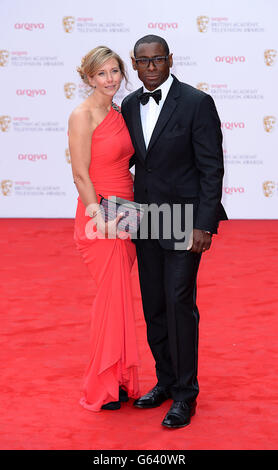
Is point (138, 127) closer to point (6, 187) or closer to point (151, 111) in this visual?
point (151, 111)

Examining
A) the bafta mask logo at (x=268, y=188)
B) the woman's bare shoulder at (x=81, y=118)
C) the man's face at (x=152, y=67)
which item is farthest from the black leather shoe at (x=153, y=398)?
the bafta mask logo at (x=268, y=188)

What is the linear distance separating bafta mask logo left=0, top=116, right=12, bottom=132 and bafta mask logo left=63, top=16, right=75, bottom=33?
119 cm

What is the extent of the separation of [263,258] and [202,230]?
3310 millimetres

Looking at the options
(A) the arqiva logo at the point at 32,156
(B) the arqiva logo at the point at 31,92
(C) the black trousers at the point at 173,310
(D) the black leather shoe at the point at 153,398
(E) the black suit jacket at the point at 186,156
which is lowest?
(D) the black leather shoe at the point at 153,398

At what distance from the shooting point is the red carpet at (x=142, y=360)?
270cm

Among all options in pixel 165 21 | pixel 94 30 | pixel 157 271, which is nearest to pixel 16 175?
pixel 94 30

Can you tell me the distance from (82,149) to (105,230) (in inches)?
13.5

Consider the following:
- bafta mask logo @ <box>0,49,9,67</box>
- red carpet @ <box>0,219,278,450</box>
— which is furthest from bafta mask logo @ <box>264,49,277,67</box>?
bafta mask logo @ <box>0,49,9,67</box>

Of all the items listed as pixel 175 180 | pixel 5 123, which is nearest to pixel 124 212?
pixel 175 180

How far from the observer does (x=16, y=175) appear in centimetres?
802

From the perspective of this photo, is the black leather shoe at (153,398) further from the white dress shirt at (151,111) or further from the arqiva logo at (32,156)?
the arqiva logo at (32,156)

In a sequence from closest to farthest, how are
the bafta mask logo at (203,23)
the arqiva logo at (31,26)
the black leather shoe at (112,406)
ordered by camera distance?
the black leather shoe at (112,406)
the bafta mask logo at (203,23)
the arqiva logo at (31,26)

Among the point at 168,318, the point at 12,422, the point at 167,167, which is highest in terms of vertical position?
the point at 167,167

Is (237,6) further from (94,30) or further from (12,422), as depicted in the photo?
(12,422)
